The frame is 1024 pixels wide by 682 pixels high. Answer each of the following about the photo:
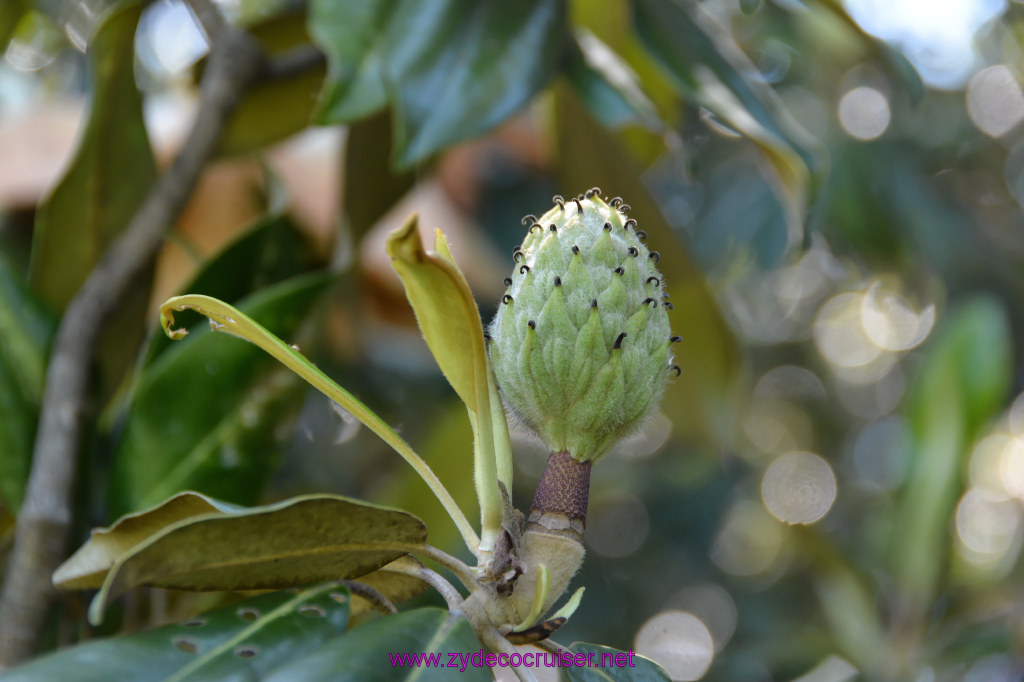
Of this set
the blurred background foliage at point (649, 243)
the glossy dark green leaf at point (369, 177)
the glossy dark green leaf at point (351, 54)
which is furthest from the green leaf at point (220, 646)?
the glossy dark green leaf at point (369, 177)

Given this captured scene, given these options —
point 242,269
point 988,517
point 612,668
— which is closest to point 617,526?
point 988,517

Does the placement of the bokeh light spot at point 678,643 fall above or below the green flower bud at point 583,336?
below

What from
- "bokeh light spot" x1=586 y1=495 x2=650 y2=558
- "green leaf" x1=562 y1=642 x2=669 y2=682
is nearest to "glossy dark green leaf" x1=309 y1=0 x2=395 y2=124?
"green leaf" x1=562 y1=642 x2=669 y2=682

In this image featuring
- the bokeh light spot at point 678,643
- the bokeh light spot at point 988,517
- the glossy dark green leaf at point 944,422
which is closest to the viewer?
the glossy dark green leaf at point 944,422

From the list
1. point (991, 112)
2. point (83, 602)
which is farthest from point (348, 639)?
point (991, 112)

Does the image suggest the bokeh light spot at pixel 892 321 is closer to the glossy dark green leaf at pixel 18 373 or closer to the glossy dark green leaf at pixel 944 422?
the glossy dark green leaf at pixel 944 422

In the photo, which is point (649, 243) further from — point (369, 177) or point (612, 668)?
point (612, 668)

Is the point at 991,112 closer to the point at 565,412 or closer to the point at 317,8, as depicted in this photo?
the point at 317,8

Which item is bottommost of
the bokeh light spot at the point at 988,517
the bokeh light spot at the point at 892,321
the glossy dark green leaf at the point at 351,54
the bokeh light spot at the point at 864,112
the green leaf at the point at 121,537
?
the bokeh light spot at the point at 988,517
